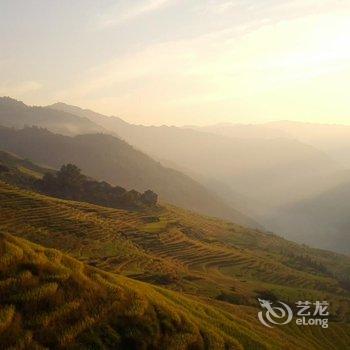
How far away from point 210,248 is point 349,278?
2189 inches

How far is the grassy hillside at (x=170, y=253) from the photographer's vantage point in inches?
3332

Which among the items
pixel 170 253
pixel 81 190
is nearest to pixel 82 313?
pixel 170 253

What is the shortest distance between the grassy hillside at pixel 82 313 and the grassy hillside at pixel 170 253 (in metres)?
50.9

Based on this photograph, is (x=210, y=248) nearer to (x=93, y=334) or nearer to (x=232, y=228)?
(x=232, y=228)

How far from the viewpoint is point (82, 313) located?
15594mm

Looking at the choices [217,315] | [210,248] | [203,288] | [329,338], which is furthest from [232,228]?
[217,315]

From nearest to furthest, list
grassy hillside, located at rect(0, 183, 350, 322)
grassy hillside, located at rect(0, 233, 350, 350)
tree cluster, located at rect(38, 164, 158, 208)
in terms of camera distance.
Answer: grassy hillside, located at rect(0, 233, 350, 350) → grassy hillside, located at rect(0, 183, 350, 322) → tree cluster, located at rect(38, 164, 158, 208)

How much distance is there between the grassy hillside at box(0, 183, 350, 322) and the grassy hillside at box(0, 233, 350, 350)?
50942 millimetres

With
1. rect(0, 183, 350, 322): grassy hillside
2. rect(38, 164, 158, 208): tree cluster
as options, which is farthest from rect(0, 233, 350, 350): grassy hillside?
rect(38, 164, 158, 208): tree cluster

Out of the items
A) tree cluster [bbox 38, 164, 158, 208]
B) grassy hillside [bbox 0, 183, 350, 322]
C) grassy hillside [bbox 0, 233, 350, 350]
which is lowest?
grassy hillside [bbox 0, 183, 350, 322]

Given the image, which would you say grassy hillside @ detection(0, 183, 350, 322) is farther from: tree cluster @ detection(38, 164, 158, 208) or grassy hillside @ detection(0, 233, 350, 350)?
grassy hillside @ detection(0, 233, 350, 350)

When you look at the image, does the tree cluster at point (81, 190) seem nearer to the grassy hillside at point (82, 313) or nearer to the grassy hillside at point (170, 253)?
the grassy hillside at point (170, 253)

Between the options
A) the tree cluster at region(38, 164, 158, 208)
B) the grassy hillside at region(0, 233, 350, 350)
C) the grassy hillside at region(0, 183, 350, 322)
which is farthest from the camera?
the tree cluster at region(38, 164, 158, 208)

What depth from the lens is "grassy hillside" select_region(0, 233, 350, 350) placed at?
14469 mm
